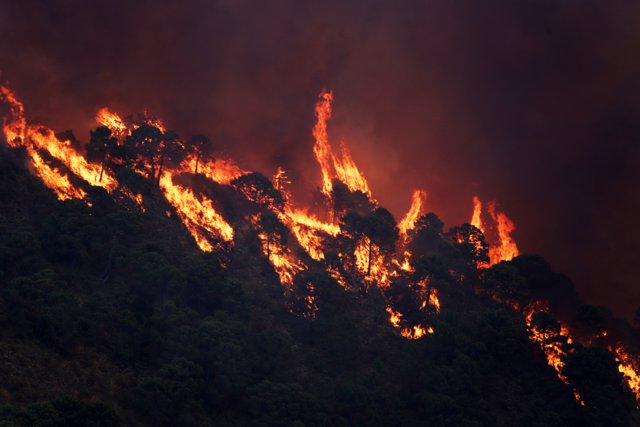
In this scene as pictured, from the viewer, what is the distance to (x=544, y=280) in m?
105

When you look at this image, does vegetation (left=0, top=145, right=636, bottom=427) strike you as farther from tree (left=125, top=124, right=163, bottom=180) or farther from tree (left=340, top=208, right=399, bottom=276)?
tree (left=125, top=124, right=163, bottom=180)

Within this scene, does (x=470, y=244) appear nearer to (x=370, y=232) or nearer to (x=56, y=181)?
(x=370, y=232)

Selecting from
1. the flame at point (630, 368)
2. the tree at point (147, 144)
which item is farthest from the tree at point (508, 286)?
the tree at point (147, 144)

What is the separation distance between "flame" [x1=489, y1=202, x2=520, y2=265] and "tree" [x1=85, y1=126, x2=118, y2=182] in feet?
287

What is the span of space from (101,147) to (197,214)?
860 inches

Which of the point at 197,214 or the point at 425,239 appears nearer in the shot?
the point at 197,214

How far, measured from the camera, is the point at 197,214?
365 feet

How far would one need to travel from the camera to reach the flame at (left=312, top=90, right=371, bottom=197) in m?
142

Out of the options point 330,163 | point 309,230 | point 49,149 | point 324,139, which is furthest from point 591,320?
point 49,149

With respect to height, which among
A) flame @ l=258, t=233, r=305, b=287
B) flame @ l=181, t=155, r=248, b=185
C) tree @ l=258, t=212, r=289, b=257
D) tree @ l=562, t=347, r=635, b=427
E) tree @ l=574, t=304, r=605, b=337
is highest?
flame @ l=181, t=155, r=248, b=185

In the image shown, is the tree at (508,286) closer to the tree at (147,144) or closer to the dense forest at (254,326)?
the dense forest at (254,326)

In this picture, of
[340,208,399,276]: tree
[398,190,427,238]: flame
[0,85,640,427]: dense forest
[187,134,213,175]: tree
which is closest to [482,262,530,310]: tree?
[0,85,640,427]: dense forest

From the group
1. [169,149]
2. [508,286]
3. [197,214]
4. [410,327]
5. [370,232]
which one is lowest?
[410,327]

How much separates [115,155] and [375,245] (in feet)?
172
